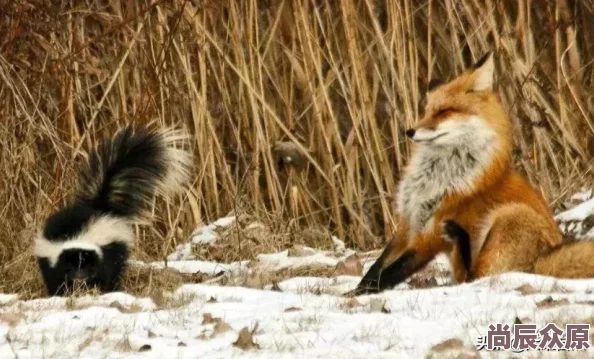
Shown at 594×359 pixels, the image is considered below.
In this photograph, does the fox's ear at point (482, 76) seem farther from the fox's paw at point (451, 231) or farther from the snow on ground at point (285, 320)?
the snow on ground at point (285, 320)

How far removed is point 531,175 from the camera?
867cm

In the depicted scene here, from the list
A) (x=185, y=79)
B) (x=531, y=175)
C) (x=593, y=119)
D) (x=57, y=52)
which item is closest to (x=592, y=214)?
(x=531, y=175)

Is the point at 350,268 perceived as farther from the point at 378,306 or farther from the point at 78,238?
the point at 378,306

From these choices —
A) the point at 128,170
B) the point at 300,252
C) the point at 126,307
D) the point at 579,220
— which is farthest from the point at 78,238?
the point at 579,220

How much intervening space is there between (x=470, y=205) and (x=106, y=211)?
7.89 feet

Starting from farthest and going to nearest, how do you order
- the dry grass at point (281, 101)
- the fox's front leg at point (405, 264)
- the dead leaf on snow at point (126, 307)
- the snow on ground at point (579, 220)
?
the dry grass at point (281, 101), the snow on ground at point (579, 220), the fox's front leg at point (405, 264), the dead leaf on snow at point (126, 307)

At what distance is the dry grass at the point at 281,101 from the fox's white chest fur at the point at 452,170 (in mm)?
2054

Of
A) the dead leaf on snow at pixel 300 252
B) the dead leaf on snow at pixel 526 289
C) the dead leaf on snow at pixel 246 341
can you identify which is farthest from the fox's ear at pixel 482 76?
the dead leaf on snow at pixel 246 341

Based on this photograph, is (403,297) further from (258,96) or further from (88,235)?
(258,96)

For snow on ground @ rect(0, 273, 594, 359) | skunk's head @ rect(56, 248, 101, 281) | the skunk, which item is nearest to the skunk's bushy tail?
the skunk

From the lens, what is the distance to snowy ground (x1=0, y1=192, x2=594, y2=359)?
4.60 m

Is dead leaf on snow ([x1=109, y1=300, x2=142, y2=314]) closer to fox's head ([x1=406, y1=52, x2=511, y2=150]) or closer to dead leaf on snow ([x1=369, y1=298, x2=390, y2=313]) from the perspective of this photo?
dead leaf on snow ([x1=369, y1=298, x2=390, y2=313])

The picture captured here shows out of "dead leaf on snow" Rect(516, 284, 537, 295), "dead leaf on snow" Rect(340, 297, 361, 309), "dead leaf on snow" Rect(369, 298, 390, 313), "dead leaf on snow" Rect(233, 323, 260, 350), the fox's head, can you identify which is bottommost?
"dead leaf on snow" Rect(516, 284, 537, 295)

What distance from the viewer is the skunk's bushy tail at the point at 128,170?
7.46 m
